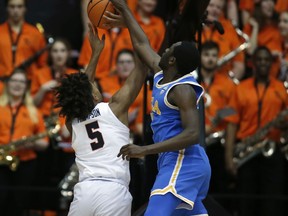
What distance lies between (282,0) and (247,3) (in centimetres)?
→ 46

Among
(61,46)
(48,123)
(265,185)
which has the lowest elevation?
(265,185)

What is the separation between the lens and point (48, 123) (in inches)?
444

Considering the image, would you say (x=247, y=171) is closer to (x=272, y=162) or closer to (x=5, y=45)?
(x=272, y=162)

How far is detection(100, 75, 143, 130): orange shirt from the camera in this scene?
11.0m

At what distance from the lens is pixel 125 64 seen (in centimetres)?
1119

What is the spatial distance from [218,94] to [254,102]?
1.51 feet

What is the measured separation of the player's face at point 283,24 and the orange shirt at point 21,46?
2932 millimetres

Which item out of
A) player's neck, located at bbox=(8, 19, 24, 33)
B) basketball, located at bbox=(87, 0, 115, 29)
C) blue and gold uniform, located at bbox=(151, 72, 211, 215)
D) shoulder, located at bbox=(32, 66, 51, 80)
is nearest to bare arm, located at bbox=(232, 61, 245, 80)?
shoulder, located at bbox=(32, 66, 51, 80)

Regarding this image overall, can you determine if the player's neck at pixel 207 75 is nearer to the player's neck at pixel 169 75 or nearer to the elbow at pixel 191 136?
the player's neck at pixel 169 75

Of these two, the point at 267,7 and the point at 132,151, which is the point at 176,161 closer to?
the point at 132,151

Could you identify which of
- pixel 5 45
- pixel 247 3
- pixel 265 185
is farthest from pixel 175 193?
pixel 247 3

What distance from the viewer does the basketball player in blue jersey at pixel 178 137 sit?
6.81 metres

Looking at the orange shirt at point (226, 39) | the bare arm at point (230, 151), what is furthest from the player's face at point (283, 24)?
the bare arm at point (230, 151)

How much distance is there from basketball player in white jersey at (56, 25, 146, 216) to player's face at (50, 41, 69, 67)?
13.2ft
